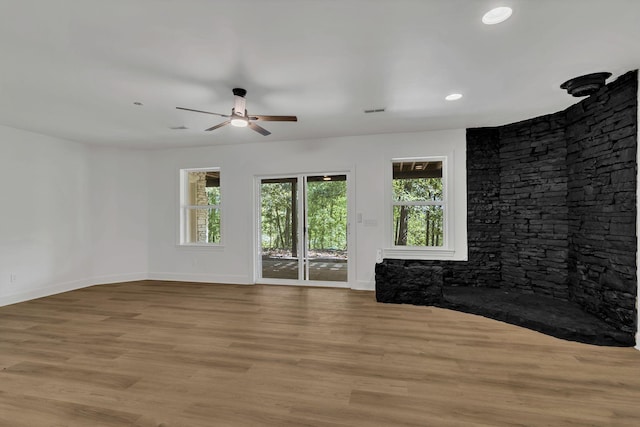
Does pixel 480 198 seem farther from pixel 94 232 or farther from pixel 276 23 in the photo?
pixel 94 232

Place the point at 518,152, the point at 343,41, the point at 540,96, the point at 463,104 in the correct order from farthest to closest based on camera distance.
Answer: the point at 518,152 < the point at 463,104 < the point at 540,96 < the point at 343,41

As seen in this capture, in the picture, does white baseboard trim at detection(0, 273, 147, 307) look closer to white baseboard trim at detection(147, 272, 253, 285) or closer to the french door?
white baseboard trim at detection(147, 272, 253, 285)

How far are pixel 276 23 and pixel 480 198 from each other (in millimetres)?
3933

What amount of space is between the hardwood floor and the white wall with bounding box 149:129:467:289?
1.55 m

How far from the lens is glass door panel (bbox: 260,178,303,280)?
5410mm

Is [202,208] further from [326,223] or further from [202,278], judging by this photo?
[326,223]

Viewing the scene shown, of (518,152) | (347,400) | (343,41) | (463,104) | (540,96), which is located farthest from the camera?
(518,152)

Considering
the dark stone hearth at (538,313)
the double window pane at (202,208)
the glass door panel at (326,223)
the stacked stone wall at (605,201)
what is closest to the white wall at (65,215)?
the double window pane at (202,208)

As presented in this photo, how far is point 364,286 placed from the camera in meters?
4.97

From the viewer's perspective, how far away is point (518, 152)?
4.34m

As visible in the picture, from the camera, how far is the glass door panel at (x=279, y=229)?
5410mm

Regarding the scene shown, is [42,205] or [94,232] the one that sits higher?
[42,205]

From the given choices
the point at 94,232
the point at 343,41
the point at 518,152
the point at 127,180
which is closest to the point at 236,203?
the point at 127,180

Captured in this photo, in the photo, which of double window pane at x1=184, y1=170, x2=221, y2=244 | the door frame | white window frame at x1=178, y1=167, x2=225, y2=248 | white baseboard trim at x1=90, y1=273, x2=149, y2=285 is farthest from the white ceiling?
white baseboard trim at x1=90, y1=273, x2=149, y2=285
